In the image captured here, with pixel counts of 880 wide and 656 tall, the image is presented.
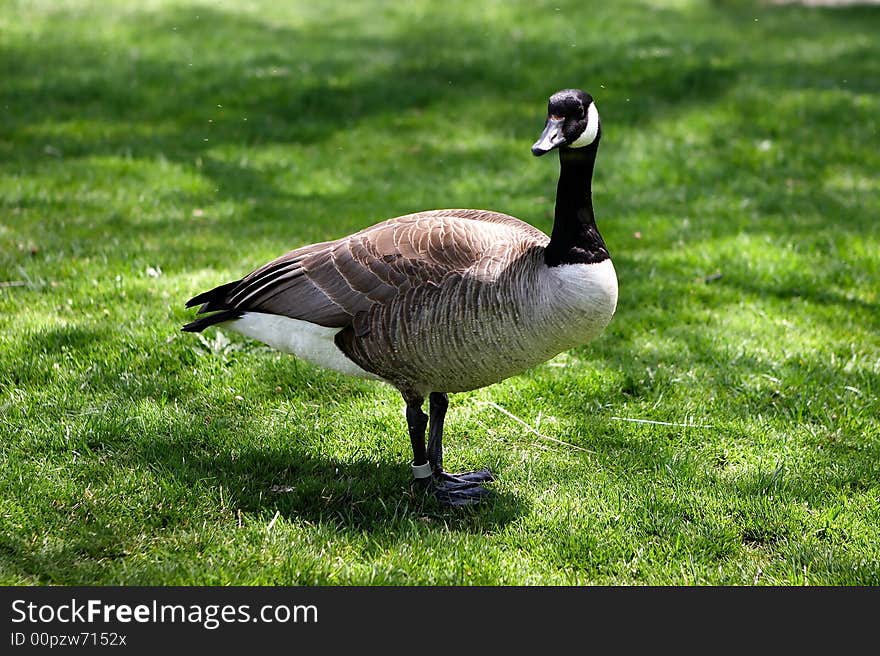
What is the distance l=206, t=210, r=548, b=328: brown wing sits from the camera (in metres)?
A: 3.72

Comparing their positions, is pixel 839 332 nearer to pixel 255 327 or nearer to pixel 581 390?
pixel 581 390

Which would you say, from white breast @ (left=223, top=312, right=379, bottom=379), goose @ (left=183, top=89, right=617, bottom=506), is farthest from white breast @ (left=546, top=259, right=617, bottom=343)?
white breast @ (left=223, top=312, right=379, bottom=379)

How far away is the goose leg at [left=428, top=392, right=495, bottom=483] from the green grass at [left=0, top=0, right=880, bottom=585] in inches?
6.1

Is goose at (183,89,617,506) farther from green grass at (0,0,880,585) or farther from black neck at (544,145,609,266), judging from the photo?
green grass at (0,0,880,585)

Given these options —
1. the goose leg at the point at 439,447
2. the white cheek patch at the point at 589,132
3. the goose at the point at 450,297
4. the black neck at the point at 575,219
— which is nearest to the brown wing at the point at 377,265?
the goose at the point at 450,297

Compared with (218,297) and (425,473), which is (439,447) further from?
(218,297)

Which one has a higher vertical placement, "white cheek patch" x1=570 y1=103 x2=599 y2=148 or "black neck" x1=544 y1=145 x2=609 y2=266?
"white cheek patch" x1=570 y1=103 x2=599 y2=148

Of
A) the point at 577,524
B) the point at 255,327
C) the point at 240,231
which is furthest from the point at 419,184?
the point at 577,524

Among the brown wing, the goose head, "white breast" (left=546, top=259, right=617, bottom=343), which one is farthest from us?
the brown wing

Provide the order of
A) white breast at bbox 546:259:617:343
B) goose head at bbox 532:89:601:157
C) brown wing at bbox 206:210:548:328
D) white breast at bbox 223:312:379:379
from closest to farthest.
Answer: goose head at bbox 532:89:601:157
white breast at bbox 546:259:617:343
brown wing at bbox 206:210:548:328
white breast at bbox 223:312:379:379

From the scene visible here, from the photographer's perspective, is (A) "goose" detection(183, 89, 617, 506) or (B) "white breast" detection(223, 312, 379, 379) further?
(B) "white breast" detection(223, 312, 379, 379)

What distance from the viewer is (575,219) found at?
3.66m

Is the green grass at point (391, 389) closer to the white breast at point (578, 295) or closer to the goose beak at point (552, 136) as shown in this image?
the white breast at point (578, 295)

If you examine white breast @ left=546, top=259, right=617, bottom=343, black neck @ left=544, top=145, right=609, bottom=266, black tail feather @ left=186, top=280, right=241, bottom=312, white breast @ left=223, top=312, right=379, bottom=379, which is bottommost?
white breast @ left=223, top=312, right=379, bottom=379
